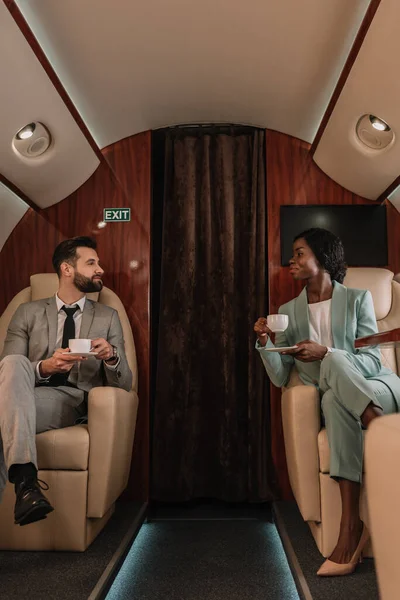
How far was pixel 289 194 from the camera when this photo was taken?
11.2ft

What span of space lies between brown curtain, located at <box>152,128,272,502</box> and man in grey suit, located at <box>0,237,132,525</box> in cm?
64

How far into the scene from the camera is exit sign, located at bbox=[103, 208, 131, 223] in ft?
11.2

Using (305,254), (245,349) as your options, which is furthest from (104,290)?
(305,254)

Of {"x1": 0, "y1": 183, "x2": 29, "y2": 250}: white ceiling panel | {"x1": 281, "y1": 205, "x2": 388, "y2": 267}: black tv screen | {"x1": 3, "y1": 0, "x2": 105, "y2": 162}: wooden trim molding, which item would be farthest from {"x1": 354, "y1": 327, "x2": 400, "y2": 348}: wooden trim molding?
{"x1": 0, "y1": 183, "x2": 29, "y2": 250}: white ceiling panel

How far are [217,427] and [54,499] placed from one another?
4.39 ft

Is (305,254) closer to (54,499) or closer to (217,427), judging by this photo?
(217,427)

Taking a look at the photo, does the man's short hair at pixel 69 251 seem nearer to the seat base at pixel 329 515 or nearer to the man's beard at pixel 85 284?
the man's beard at pixel 85 284

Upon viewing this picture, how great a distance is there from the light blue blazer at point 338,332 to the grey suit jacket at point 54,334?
0.72m

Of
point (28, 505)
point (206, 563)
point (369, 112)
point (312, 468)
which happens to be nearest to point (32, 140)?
point (369, 112)

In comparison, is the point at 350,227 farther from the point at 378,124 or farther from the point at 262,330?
the point at 262,330

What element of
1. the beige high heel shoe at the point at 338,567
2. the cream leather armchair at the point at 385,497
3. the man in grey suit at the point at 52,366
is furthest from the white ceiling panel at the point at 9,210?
the cream leather armchair at the point at 385,497

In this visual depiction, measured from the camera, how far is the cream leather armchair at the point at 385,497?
87 centimetres

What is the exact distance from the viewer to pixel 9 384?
210 centimetres

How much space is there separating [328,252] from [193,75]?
1.23m
